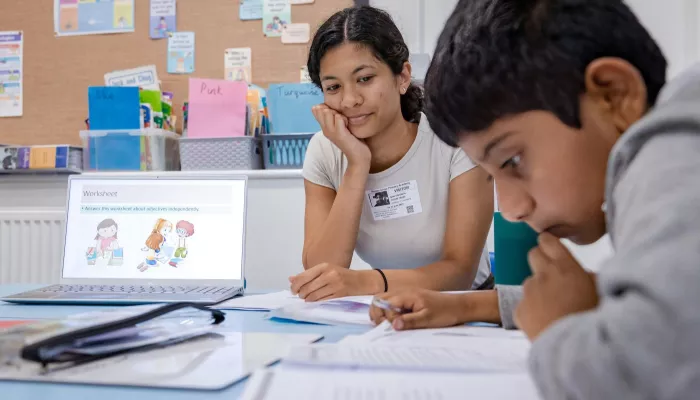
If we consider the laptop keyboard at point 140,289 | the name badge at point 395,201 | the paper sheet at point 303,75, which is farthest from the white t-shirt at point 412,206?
the paper sheet at point 303,75

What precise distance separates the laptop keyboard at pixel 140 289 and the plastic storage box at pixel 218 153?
84 cm

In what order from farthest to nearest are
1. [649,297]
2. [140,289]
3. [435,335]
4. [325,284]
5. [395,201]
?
[395,201] → [140,289] → [325,284] → [435,335] → [649,297]

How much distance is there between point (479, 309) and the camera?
78 cm

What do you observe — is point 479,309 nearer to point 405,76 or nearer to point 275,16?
point 405,76

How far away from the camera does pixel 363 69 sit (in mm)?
1289

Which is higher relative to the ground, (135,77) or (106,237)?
(135,77)

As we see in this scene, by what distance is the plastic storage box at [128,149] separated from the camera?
2037 millimetres

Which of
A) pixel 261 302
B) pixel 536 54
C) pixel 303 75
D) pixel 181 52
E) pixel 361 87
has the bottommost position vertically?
pixel 261 302

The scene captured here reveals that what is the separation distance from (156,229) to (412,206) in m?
0.60

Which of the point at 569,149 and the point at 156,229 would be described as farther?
the point at 156,229

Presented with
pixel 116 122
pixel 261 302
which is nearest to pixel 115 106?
pixel 116 122

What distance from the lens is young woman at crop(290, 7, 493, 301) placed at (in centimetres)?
128

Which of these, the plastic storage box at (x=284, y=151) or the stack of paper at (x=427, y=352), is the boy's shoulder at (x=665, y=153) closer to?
the stack of paper at (x=427, y=352)

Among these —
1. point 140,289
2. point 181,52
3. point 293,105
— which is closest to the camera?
point 140,289
